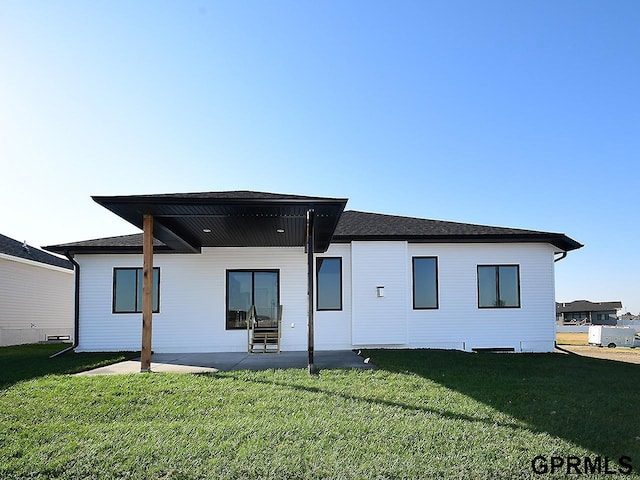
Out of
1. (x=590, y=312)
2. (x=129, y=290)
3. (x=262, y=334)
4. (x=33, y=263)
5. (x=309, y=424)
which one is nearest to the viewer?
(x=309, y=424)

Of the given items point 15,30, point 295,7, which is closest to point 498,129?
point 295,7

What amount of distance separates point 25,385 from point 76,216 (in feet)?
25.9

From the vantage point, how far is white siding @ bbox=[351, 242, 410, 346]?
11508 mm

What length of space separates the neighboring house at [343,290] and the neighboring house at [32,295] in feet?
17.4

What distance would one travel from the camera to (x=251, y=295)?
467 inches

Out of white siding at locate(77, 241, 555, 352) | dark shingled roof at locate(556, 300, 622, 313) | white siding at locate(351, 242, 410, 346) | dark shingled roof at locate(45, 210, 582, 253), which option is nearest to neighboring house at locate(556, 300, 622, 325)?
dark shingled roof at locate(556, 300, 622, 313)

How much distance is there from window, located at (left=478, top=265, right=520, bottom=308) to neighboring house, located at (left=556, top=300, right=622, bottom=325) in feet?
141

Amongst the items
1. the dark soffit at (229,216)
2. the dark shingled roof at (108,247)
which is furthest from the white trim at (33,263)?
the dark soffit at (229,216)

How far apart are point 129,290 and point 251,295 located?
3.01 metres

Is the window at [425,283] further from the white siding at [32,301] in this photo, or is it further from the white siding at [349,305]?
the white siding at [32,301]

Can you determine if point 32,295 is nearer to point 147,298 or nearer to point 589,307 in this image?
point 147,298

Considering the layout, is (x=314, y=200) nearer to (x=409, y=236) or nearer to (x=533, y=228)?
(x=409, y=236)

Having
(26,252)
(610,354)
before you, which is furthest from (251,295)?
(610,354)

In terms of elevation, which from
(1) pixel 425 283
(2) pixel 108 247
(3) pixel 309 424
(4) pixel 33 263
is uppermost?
(2) pixel 108 247
